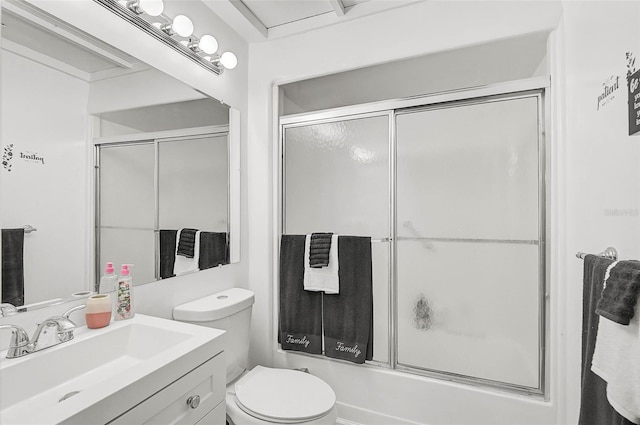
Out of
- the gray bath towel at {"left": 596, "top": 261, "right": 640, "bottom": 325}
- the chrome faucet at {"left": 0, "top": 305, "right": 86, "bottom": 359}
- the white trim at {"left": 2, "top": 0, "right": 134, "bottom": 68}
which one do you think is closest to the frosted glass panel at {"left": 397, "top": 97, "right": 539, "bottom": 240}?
the gray bath towel at {"left": 596, "top": 261, "right": 640, "bottom": 325}

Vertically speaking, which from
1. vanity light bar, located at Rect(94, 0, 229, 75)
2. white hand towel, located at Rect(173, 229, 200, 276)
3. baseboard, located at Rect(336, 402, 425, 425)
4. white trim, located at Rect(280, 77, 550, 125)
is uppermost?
vanity light bar, located at Rect(94, 0, 229, 75)

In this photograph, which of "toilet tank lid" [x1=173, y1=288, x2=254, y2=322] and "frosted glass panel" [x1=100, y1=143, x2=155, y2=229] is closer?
"frosted glass panel" [x1=100, y1=143, x2=155, y2=229]

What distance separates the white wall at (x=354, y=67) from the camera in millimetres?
1538

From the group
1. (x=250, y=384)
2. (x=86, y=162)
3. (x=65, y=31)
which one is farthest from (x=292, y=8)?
(x=250, y=384)

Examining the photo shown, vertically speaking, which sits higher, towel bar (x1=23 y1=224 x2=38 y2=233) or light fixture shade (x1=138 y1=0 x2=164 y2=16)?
light fixture shade (x1=138 y1=0 x2=164 y2=16)

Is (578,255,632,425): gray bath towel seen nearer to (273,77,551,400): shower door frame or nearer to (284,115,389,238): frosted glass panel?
(273,77,551,400): shower door frame

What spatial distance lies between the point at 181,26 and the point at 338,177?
3.60ft

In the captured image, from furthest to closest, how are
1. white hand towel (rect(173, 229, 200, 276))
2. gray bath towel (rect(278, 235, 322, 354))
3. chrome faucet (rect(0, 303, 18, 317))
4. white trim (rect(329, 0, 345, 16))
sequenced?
1. gray bath towel (rect(278, 235, 322, 354))
2. white trim (rect(329, 0, 345, 16))
3. white hand towel (rect(173, 229, 200, 276))
4. chrome faucet (rect(0, 303, 18, 317))

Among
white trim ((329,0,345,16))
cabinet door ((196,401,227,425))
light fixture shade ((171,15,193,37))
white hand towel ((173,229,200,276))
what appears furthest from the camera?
white trim ((329,0,345,16))

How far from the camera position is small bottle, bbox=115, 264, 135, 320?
1.25m

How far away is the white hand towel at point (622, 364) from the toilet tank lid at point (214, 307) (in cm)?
140

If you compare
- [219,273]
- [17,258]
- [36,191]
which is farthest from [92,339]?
[219,273]

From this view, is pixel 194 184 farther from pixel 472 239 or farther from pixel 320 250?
pixel 472 239

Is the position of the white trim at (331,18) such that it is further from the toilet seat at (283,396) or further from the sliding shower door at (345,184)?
the toilet seat at (283,396)
